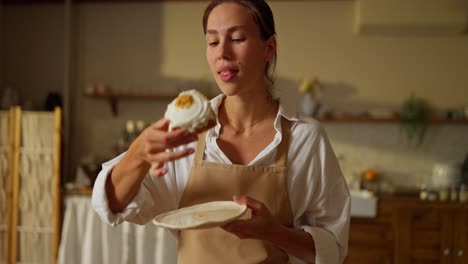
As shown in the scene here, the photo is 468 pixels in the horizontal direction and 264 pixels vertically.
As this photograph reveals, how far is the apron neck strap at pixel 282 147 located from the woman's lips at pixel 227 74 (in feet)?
0.55

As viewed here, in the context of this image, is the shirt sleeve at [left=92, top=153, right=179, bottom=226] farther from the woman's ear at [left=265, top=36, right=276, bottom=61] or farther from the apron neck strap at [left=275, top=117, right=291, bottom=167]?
the woman's ear at [left=265, top=36, right=276, bottom=61]

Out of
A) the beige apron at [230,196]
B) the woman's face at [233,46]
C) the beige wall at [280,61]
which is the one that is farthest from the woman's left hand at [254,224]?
the beige wall at [280,61]

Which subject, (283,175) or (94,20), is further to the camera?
(94,20)

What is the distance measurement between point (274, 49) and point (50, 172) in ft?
8.36

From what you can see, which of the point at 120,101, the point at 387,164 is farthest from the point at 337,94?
the point at 120,101

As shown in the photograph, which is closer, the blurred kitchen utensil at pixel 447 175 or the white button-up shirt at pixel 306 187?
the white button-up shirt at pixel 306 187

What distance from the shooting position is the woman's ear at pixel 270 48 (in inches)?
40.8

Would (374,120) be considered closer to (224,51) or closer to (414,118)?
(414,118)

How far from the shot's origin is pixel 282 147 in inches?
40.5

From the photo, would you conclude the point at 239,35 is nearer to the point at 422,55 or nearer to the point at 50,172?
the point at 50,172

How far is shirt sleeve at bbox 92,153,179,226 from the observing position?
3.02 ft

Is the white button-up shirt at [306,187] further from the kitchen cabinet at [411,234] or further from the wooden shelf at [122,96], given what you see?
the wooden shelf at [122,96]

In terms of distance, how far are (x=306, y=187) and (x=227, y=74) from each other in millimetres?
307

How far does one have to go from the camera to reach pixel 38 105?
402 centimetres
